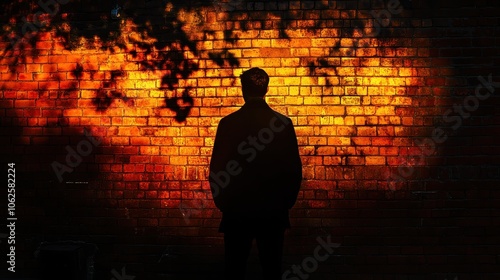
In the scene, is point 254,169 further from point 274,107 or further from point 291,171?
point 274,107

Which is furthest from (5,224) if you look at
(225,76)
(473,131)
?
(473,131)

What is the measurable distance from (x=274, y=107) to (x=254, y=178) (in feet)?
4.98

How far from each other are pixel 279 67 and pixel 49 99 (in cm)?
252

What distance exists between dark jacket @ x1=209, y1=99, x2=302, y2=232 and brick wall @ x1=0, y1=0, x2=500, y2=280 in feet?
4.01

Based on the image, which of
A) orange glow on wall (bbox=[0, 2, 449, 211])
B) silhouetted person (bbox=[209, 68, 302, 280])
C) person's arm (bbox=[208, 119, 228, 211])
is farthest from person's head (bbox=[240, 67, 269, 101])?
orange glow on wall (bbox=[0, 2, 449, 211])

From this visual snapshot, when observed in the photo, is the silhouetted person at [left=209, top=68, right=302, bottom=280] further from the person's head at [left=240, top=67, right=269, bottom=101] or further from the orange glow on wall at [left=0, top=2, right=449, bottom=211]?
the orange glow on wall at [left=0, top=2, right=449, bottom=211]

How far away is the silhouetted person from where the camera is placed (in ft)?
11.8

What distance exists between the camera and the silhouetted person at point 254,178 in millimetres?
3584

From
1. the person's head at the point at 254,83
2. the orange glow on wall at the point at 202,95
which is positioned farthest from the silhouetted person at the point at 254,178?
the orange glow on wall at the point at 202,95

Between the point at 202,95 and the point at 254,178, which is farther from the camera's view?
the point at 202,95

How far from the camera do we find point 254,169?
3600 millimetres

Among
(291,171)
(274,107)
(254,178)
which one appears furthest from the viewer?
(274,107)

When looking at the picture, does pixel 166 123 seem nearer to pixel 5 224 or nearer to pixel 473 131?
pixel 5 224

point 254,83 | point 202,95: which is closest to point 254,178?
point 254,83
